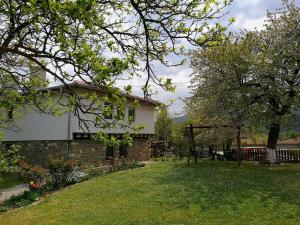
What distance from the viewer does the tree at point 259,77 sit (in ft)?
80.9

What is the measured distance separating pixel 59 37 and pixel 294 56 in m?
21.9

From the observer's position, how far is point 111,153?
109 ft

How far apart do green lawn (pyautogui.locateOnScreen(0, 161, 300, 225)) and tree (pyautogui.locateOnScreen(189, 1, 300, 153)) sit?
19.1 feet

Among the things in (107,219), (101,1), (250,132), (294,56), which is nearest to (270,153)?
(250,132)

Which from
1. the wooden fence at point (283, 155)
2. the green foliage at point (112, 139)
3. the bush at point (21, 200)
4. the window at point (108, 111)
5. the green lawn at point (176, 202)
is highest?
the window at point (108, 111)

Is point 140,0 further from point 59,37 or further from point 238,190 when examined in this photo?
point 238,190

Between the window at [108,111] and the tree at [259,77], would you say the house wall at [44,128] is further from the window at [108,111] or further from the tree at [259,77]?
the window at [108,111]

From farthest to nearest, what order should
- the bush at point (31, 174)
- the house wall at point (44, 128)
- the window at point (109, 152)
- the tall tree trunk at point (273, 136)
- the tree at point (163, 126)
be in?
the tree at point (163, 126), the window at point (109, 152), the house wall at point (44, 128), the tall tree trunk at point (273, 136), the bush at point (31, 174)

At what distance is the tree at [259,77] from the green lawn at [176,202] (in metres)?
5.83

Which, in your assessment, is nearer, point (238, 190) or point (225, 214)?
point (225, 214)

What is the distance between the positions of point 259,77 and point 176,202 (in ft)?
45.2

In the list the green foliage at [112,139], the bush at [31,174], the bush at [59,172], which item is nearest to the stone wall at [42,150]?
the bush at [59,172]

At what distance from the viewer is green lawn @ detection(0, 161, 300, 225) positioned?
12391 mm

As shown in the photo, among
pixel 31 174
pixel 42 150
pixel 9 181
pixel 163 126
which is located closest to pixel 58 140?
pixel 42 150
